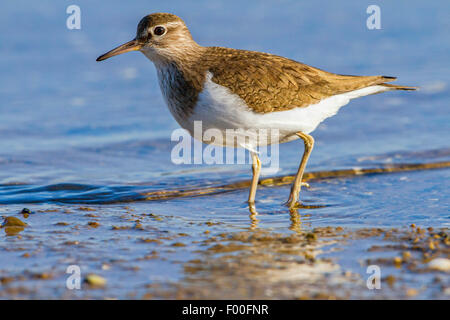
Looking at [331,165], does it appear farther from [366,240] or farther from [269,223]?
[366,240]

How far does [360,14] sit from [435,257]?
40.0ft

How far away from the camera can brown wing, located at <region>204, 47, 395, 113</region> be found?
693cm

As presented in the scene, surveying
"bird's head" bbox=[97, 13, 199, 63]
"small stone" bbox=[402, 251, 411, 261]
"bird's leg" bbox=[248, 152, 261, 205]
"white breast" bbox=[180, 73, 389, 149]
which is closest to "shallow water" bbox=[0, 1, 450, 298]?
"bird's leg" bbox=[248, 152, 261, 205]

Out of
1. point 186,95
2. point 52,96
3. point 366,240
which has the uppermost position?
point 52,96

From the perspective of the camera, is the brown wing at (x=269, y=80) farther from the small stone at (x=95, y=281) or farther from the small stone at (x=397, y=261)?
the small stone at (x=95, y=281)

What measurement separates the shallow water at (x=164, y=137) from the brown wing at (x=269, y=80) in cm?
126

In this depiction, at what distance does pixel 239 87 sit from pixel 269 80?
43 centimetres

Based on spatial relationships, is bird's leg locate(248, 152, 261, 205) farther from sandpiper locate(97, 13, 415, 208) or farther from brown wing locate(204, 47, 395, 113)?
brown wing locate(204, 47, 395, 113)

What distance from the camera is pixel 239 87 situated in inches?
271

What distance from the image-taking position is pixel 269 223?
6.89 m

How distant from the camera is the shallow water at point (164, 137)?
6355 millimetres

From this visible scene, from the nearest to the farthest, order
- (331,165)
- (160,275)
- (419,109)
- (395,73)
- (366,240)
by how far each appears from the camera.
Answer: (160,275) → (366,240) → (331,165) → (419,109) → (395,73)

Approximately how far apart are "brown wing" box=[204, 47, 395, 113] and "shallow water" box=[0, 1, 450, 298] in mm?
1263
